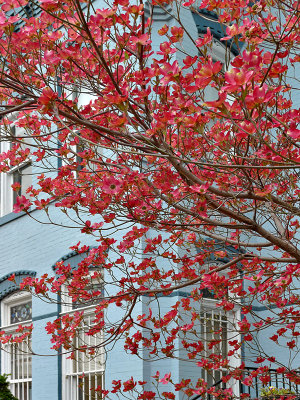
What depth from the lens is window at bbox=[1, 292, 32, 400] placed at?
36.7 feet

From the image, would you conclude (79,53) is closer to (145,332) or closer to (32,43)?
(32,43)

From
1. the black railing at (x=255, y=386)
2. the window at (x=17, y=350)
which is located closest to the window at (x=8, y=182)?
the window at (x=17, y=350)

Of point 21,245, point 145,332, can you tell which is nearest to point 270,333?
point 145,332

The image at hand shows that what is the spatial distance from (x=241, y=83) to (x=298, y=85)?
750cm

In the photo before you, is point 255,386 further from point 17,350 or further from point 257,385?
point 17,350

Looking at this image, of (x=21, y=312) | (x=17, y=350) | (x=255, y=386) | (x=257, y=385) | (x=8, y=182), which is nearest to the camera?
(x=257, y=385)

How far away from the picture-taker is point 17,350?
37.6 feet

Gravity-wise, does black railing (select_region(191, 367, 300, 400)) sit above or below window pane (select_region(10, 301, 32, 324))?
below

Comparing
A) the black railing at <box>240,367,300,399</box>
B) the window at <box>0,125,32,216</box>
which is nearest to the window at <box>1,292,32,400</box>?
the window at <box>0,125,32,216</box>

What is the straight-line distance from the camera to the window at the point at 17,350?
1118 cm

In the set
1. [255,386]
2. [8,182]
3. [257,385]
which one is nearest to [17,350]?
[8,182]

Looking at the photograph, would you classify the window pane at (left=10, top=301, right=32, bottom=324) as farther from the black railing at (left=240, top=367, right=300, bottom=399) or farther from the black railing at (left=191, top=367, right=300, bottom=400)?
the black railing at (left=240, top=367, right=300, bottom=399)

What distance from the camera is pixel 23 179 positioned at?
12.3 meters

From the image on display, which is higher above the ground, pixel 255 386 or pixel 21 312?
pixel 21 312
